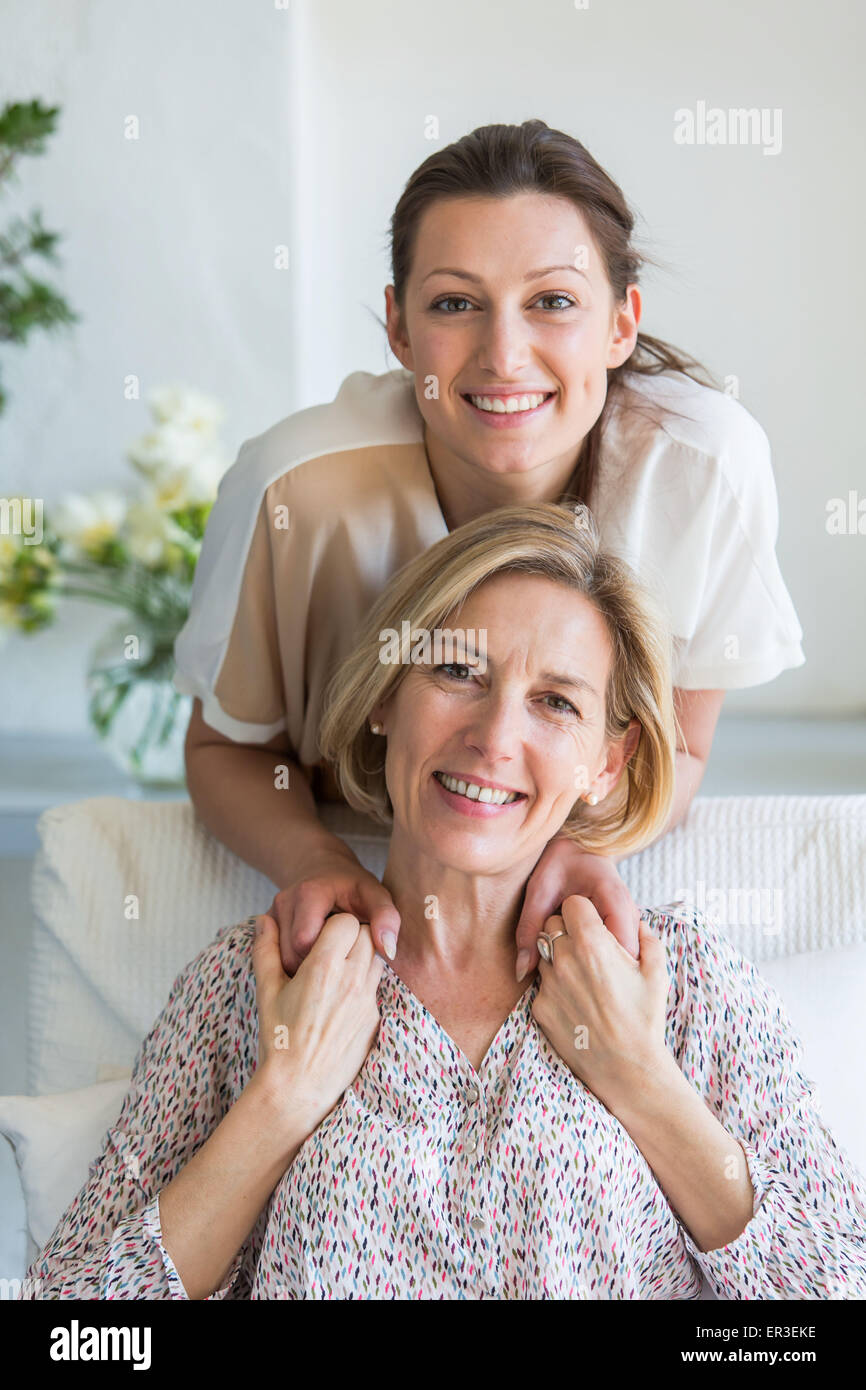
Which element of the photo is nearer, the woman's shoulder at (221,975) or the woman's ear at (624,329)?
the woman's shoulder at (221,975)

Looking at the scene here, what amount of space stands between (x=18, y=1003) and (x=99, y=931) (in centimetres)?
94

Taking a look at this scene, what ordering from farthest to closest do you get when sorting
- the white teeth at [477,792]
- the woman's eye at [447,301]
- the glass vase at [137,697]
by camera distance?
the glass vase at [137,697] → the woman's eye at [447,301] → the white teeth at [477,792]

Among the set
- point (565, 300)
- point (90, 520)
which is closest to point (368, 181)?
point (90, 520)

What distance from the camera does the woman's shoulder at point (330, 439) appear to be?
150 centimetres

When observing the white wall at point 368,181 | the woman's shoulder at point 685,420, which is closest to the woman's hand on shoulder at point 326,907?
the woman's shoulder at point 685,420

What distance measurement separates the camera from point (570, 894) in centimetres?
136

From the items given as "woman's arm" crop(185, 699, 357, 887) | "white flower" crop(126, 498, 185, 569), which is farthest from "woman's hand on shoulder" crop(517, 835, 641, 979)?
"white flower" crop(126, 498, 185, 569)

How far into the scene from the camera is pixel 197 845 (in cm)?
168

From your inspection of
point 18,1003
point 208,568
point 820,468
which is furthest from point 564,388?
point 18,1003

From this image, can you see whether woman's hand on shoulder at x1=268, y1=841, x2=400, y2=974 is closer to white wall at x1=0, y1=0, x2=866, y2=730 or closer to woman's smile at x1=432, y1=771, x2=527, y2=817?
woman's smile at x1=432, y1=771, x2=527, y2=817

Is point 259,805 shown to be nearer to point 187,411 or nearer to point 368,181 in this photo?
point 187,411

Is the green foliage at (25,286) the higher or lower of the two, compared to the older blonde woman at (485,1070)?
higher

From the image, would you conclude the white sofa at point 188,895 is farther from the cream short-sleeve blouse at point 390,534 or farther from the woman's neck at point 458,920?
the woman's neck at point 458,920
